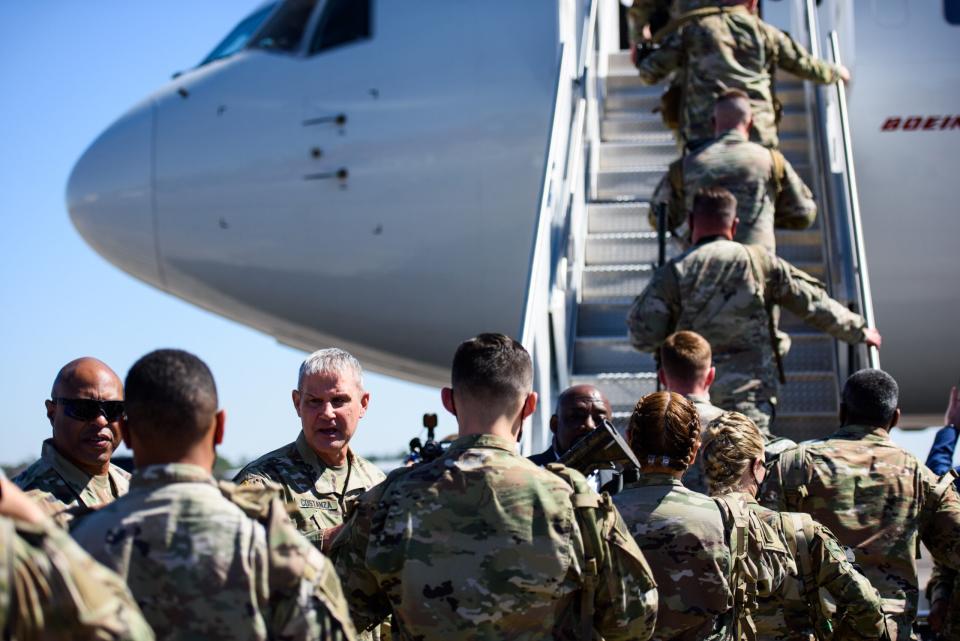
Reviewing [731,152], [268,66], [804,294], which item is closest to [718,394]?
[804,294]

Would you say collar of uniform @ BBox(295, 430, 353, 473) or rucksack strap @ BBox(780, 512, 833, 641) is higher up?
collar of uniform @ BBox(295, 430, 353, 473)

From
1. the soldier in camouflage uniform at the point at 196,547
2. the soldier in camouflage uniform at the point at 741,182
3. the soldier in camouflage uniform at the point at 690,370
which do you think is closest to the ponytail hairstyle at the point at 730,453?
the soldier in camouflage uniform at the point at 690,370

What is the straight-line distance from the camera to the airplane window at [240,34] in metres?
10.1

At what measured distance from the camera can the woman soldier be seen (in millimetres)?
3164

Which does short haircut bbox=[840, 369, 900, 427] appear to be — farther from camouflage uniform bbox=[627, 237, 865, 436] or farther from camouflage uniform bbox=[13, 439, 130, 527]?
camouflage uniform bbox=[13, 439, 130, 527]

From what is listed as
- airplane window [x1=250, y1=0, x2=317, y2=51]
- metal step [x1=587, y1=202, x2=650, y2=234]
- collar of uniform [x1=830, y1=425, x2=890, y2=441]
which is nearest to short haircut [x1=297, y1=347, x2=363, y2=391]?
collar of uniform [x1=830, y1=425, x2=890, y2=441]

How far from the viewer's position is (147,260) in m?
9.56

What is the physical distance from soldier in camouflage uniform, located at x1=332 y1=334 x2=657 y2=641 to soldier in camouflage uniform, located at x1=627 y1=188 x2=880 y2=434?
2773 mm

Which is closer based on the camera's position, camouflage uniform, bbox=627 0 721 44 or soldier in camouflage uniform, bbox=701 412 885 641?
soldier in camouflage uniform, bbox=701 412 885 641

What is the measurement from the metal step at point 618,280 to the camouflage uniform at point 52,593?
560 centimetres

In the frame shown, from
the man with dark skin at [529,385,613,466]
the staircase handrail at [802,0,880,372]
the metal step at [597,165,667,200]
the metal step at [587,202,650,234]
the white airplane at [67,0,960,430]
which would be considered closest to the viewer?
the man with dark skin at [529,385,613,466]

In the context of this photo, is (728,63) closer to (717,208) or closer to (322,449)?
(717,208)

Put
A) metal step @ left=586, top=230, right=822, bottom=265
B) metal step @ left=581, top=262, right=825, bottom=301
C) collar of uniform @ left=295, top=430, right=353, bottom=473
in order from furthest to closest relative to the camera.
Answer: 1. metal step @ left=586, top=230, right=822, bottom=265
2. metal step @ left=581, top=262, right=825, bottom=301
3. collar of uniform @ left=295, top=430, right=353, bottom=473

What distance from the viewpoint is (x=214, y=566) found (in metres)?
2.23
